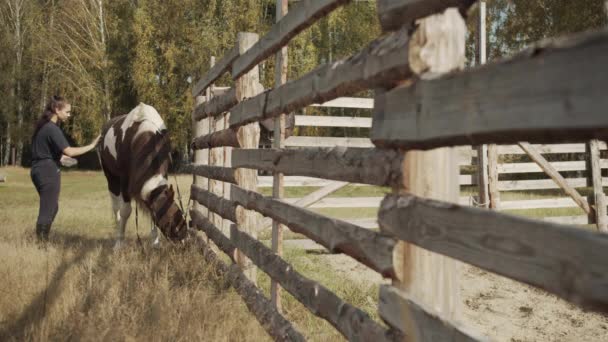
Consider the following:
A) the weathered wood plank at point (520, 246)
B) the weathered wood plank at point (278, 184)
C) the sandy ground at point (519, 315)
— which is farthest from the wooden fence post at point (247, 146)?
the weathered wood plank at point (520, 246)

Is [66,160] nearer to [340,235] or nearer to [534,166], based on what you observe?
[340,235]

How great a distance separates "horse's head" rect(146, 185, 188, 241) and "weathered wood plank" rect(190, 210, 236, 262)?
283 mm

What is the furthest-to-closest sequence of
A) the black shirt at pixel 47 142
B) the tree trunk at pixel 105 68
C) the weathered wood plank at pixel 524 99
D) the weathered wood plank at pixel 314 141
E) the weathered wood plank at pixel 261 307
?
the tree trunk at pixel 105 68 → the weathered wood plank at pixel 314 141 → the black shirt at pixel 47 142 → the weathered wood plank at pixel 261 307 → the weathered wood plank at pixel 524 99

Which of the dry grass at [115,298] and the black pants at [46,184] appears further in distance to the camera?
the black pants at [46,184]

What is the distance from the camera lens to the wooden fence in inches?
46.0

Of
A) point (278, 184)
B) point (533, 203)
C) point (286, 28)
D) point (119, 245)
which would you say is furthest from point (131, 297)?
point (533, 203)

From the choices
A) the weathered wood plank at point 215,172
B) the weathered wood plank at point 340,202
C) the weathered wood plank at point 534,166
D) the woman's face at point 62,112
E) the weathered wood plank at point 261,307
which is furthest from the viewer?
the weathered wood plank at point 534,166

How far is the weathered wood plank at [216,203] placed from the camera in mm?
4777

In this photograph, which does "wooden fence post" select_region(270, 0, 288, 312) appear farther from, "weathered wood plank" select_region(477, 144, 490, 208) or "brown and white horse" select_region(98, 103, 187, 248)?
"weathered wood plank" select_region(477, 144, 490, 208)

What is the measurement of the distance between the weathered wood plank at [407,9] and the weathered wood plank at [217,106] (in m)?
2.97

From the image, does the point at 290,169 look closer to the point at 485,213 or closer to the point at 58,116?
the point at 485,213

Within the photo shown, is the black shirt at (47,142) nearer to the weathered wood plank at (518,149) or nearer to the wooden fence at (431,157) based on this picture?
the wooden fence at (431,157)

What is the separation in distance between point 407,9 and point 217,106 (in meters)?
4.10

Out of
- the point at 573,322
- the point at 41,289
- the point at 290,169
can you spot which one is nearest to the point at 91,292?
the point at 41,289
